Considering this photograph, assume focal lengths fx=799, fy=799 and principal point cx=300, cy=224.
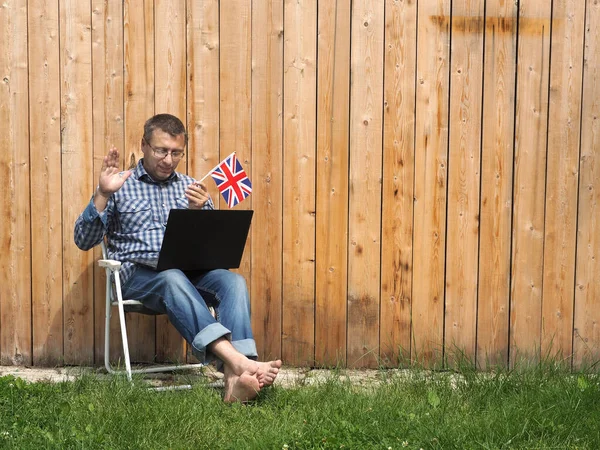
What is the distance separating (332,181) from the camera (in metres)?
4.67

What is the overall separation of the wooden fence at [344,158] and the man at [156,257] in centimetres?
41

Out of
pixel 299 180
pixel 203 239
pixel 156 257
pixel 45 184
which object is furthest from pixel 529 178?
pixel 45 184

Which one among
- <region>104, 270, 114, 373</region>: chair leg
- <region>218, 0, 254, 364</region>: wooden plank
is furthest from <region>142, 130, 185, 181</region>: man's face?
<region>104, 270, 114, 373</region>: chair leg

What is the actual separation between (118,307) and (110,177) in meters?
0.76

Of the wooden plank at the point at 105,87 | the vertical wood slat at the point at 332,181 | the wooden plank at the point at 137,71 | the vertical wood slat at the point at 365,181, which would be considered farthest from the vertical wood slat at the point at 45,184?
the vertical wood slat at the point at 365,181

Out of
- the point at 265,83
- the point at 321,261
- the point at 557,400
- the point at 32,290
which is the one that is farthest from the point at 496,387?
the point at 32,290

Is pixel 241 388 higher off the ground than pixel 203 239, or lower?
lower

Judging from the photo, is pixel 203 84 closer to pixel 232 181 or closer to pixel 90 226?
pixel 232 181

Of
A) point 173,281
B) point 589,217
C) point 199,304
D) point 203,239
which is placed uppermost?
point 589,217

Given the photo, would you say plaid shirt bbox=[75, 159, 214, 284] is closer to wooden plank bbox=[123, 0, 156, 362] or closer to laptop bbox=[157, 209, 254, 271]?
laptop bbox=[157, 209, 254, 271]

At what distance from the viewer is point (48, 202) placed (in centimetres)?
466

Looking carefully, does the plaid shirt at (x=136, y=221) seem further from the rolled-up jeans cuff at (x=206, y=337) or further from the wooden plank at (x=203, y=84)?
the rolled-up jeans cuff at (x=206, y=337)

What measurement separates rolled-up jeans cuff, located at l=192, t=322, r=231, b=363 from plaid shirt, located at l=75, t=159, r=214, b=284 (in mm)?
527

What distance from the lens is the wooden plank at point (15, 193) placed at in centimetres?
461
